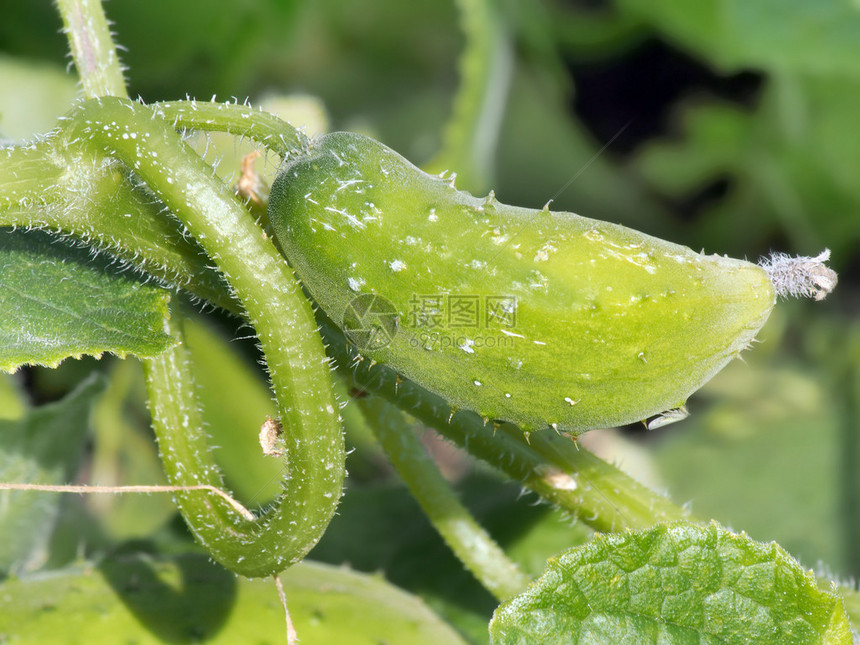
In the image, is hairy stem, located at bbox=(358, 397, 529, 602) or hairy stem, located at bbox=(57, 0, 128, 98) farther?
hairy stem, located at bbox=(358, 397, 529, 602)

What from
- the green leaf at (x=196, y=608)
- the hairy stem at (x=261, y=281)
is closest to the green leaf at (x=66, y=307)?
the hairy stem at (x=261, y=281)

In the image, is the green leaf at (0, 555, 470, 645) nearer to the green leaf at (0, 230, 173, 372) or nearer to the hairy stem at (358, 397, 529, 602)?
the hairy stem at (358, 397, 529, 602)

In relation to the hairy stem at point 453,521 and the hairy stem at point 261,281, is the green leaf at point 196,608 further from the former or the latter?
the hairy stem at point 261,281

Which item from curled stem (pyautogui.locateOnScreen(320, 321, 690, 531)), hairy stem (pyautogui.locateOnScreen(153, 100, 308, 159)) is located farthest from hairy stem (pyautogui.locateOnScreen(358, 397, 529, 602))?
hairy stem (pyautogui.locateOnScreen(153, 100, 308, 159))

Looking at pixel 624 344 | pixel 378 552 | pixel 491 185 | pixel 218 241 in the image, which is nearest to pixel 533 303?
pixel 624 344

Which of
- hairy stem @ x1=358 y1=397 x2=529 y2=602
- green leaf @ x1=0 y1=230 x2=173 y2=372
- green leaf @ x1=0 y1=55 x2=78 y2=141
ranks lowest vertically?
hairy stem @ x1=358 y1=397 x2=529 y2=602
